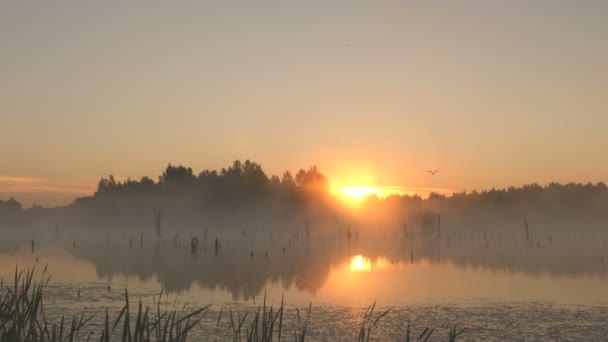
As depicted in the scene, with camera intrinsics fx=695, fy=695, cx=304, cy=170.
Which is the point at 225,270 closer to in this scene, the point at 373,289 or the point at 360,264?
the point at 360,264

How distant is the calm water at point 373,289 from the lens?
845 inches

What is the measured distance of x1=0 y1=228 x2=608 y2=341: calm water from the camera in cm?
2145

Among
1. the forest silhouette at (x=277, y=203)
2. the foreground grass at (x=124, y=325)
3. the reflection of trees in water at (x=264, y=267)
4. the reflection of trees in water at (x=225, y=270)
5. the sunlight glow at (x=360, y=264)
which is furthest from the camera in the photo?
the forest silhouette at (x=277, y=203)

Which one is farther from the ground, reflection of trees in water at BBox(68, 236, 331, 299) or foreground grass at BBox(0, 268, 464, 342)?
foreground grass at BBox(0, 268, 464, 342)

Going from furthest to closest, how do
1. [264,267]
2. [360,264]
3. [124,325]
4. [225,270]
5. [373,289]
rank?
[360,264] → [264,267] → [225,270] → [373,289] → [124,325]

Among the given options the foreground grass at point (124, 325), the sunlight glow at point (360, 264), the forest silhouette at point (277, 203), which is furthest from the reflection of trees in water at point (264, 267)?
the forest silhouette at point (277, 203)

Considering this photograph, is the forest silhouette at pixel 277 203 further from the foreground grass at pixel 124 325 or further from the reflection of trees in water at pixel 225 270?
the foreground grass at pixel 124 325

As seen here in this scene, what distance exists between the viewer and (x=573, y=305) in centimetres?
2644

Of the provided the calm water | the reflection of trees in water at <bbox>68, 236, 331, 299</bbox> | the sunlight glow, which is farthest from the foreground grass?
the sunlight glow

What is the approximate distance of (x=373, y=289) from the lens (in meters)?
32.3

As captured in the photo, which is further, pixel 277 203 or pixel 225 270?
pixel 277 203

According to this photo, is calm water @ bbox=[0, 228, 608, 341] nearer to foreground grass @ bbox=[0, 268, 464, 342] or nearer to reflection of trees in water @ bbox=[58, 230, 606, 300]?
reflection of trees in water @ bbox=[58, 230, 606, 300]

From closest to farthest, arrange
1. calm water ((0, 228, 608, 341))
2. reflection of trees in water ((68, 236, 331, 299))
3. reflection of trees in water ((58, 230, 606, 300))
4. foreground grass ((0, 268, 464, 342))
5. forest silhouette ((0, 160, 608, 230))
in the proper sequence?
foreground grass ((0, 268, 464, 342)) < calm water ((0, 228, 608, 341)) < reflection of trees in water ((68, 236, 331, 299)) < reflection of trees in water ((58, 230, 606, 300)) < forest silhouette ((0, 160, 608, 230))

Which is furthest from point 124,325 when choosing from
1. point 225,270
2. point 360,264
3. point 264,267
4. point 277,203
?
point 277,203
